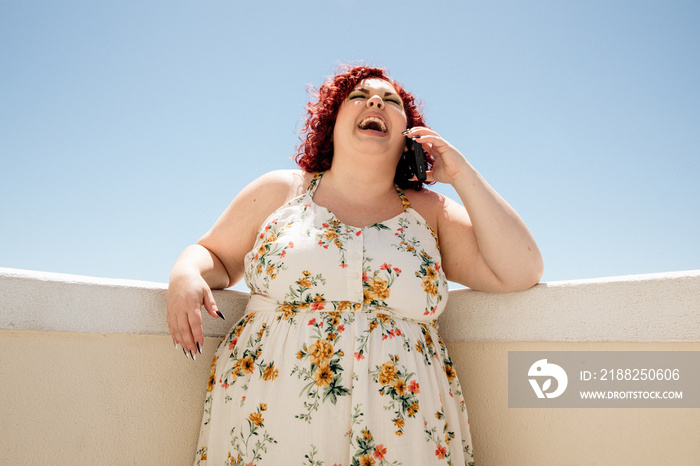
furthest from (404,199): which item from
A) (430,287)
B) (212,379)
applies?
(212,379)

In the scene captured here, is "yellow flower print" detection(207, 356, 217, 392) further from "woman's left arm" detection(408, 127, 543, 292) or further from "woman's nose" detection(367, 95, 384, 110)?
"woman's nose" detection(367, 95, 384, 110)

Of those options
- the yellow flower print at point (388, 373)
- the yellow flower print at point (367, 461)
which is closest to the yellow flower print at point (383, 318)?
the yellow flower print at point (388, 373)

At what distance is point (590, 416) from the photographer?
152cm

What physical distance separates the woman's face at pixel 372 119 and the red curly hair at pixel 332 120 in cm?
4

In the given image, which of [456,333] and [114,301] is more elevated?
[114,301]

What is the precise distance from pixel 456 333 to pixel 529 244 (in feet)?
1.27

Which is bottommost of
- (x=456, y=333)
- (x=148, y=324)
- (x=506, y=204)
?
(x=456, y=333)

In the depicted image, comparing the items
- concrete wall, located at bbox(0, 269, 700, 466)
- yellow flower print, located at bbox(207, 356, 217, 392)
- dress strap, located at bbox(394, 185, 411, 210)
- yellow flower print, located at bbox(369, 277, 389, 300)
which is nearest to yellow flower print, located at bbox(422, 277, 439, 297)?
yellow flower print, located at bbox(369, 277, 389, 300)

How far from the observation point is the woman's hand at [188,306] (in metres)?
1.44

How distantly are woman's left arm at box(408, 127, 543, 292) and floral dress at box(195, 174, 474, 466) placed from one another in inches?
6.4

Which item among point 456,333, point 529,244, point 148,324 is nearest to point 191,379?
point 148,324

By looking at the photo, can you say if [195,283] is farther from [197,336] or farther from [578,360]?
[578,360]

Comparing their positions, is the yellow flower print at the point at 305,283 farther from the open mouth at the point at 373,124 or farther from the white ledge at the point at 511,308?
the open mouth at the point at 373,124

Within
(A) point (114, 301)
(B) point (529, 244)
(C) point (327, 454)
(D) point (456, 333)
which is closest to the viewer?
(C) point (327, 454)
